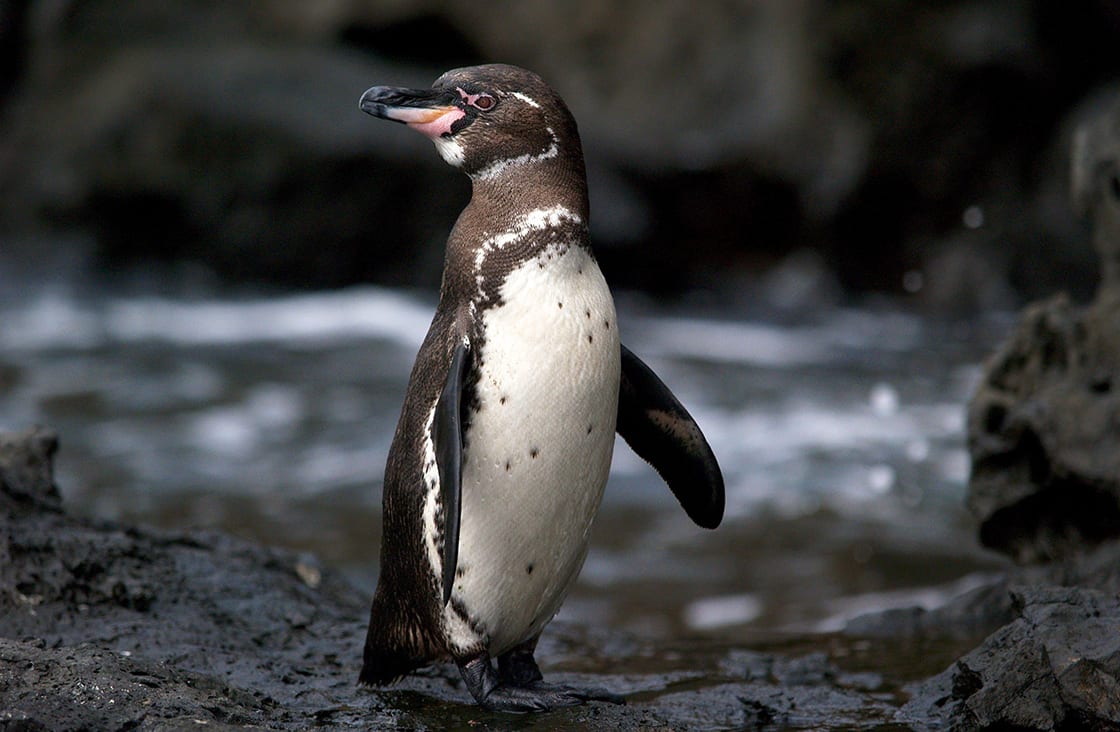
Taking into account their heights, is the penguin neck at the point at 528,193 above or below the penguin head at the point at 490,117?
below

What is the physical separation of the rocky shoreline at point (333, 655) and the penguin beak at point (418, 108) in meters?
1.41

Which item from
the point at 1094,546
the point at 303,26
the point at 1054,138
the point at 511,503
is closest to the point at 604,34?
the point at 303,26

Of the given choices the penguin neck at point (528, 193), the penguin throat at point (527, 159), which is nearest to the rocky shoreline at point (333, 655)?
the penguin neck at point (528, 193)

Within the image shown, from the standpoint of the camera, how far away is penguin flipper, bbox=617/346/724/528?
3818 millimetres

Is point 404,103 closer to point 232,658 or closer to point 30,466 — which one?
point 232,658

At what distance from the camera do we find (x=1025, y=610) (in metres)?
3.26

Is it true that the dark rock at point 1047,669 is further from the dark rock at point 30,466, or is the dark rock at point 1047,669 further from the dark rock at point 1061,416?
the dark rock at point 30,466

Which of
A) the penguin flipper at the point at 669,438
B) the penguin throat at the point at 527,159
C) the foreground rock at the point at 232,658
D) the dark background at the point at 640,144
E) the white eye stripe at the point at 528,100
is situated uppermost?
the dark background at the point at 640,144

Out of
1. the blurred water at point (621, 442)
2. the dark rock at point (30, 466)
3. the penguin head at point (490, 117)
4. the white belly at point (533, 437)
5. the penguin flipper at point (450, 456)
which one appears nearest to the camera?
the penguin flipper at point (450, 456)

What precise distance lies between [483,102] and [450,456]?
2.93 feet

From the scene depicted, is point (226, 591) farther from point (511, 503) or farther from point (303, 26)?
point (303, 26)

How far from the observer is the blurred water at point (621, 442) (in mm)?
7285

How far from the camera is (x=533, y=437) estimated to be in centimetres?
335

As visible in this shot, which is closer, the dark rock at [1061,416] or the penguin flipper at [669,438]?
the penguin flipper at [669,438]
